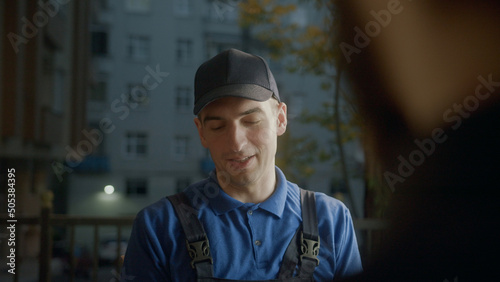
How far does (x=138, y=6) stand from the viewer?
7.00m

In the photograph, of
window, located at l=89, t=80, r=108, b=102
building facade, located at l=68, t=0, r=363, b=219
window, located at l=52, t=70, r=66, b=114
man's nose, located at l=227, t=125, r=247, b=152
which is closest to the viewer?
man's nose, located at l=227, t=125, r=247, b=152

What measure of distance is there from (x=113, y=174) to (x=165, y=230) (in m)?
6.54

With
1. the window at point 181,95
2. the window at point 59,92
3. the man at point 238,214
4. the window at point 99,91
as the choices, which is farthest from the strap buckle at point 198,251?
the window at point 99,91

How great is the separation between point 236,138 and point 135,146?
6442mm

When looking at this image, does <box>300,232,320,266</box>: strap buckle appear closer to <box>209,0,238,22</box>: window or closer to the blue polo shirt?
the blue polo shirt

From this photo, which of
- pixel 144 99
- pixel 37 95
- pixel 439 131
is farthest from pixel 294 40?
pixel 144 99

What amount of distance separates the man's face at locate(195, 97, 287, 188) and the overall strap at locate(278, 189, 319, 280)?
11 centimetres

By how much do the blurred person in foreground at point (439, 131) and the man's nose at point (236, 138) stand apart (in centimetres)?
28

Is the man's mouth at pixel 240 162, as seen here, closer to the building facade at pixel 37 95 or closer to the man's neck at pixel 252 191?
the man's neck at pixel 252 191

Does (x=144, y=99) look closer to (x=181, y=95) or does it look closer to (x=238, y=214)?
(x=181, y=95)

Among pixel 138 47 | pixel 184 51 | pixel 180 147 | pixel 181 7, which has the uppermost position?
pixel 181 7

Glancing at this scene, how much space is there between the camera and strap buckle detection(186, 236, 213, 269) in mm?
635

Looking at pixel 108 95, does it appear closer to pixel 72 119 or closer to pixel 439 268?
pixel 72 119

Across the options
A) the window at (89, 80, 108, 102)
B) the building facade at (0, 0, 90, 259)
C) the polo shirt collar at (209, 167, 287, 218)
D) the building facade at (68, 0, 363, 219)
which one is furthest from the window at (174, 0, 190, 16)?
the polo shirt collar at (209, 167, 287, 218)
